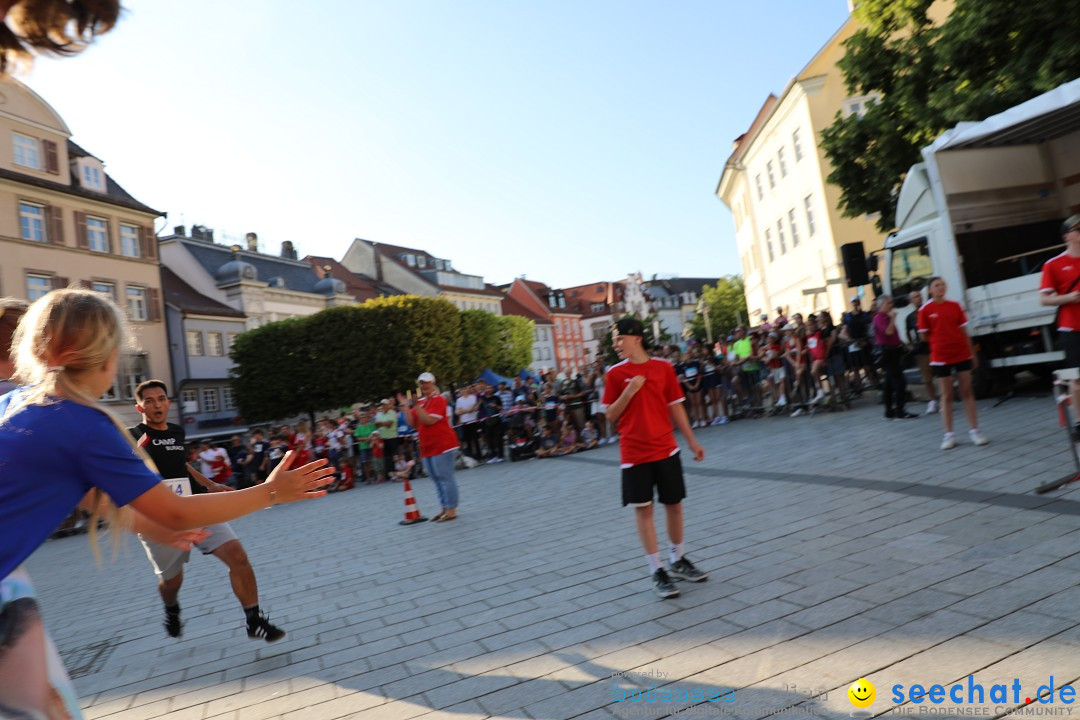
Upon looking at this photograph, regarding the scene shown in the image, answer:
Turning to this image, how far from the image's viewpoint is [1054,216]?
13922 mm

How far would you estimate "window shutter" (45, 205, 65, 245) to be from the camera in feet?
119

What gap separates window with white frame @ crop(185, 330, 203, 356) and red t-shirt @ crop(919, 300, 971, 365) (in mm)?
44190

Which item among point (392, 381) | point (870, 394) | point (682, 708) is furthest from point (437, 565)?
point (392, 381)

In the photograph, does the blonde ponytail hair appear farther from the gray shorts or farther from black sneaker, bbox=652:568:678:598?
black sneaker, bbox=652:568:678:598

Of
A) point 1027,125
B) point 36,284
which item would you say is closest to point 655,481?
point 1027,125

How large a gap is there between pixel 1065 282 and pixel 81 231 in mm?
41308

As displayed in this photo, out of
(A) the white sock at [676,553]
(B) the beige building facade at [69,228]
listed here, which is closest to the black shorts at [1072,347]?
(A) the white sock at [676,553]

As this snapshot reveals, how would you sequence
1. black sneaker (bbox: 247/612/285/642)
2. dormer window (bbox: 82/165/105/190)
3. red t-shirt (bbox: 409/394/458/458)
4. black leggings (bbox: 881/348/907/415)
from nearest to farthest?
black sneaker (bbox: 247/612/285/642)
red t-shirt (bbox: 409/394/458/458)
black leggings (bbox: 881/348/907/415)
dormer window (bbox: 82/165/105/190)

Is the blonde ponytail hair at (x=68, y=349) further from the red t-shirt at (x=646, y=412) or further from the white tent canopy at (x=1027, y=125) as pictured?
the white tent canopy at (x=1027, y=125)

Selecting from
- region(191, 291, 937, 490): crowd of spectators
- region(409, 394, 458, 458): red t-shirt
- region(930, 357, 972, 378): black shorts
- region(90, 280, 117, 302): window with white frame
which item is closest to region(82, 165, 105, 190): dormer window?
region(90, 280, 117, 302): window with white frame

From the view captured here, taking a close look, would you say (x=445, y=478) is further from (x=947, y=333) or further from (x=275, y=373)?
(x=275, y=373)

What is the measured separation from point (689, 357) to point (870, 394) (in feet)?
13.6

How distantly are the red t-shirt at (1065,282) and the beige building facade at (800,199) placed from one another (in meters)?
21.0

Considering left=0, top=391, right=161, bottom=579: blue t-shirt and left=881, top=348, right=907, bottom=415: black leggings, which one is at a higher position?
left=0, top=391, right=161, bottom=579: blue t-shirt
